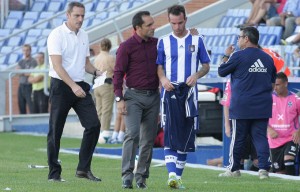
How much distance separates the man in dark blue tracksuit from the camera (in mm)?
13523

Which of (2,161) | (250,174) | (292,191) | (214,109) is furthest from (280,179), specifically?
(214,109)

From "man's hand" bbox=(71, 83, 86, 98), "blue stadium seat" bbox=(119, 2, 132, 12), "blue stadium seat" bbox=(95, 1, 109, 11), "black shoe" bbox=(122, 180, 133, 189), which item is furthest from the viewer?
"blue stadium seat" bbox=(95, 1, 109, 11)

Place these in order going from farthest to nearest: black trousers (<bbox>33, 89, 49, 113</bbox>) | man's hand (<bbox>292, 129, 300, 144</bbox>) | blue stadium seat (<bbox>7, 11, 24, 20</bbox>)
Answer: blue stadium seat (<bbox>7, 11, 24, 20</bbox>) → black trousers (<bbox>33, 89, 49, 113</bbox>) → man's hand (<bbox>292, 129, 300, 144</bbox>)

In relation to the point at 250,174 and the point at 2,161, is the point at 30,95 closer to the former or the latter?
the point at 2,161

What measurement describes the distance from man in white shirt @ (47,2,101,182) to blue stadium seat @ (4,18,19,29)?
1901 centimetres

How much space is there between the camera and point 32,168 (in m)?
15.3

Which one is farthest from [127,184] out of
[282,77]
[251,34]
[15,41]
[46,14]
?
[46,14]

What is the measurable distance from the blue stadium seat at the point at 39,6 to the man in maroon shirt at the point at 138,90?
20107 millimetres

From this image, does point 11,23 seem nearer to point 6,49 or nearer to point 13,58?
point 6,49

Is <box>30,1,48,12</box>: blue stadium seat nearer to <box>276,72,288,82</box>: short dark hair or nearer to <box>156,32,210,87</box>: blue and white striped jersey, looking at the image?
<box>276,72,288,82</box>: short dark hair

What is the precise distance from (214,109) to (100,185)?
7872mm

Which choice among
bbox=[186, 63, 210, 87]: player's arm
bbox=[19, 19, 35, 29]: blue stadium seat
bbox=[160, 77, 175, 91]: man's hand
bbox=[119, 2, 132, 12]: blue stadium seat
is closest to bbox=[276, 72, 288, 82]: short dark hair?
bbox=[186, 63, 210, 87]: player's arm

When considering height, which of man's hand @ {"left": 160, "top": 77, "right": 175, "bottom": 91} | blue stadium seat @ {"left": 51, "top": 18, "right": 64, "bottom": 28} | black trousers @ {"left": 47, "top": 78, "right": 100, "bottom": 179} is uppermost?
blue stadium seat @ {"left": 51, "top": 18, "right": 64, "bottom": 28}

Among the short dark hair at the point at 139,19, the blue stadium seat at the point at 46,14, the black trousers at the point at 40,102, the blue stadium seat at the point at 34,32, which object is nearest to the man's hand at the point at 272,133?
the short dark hair at the point at 139,19
